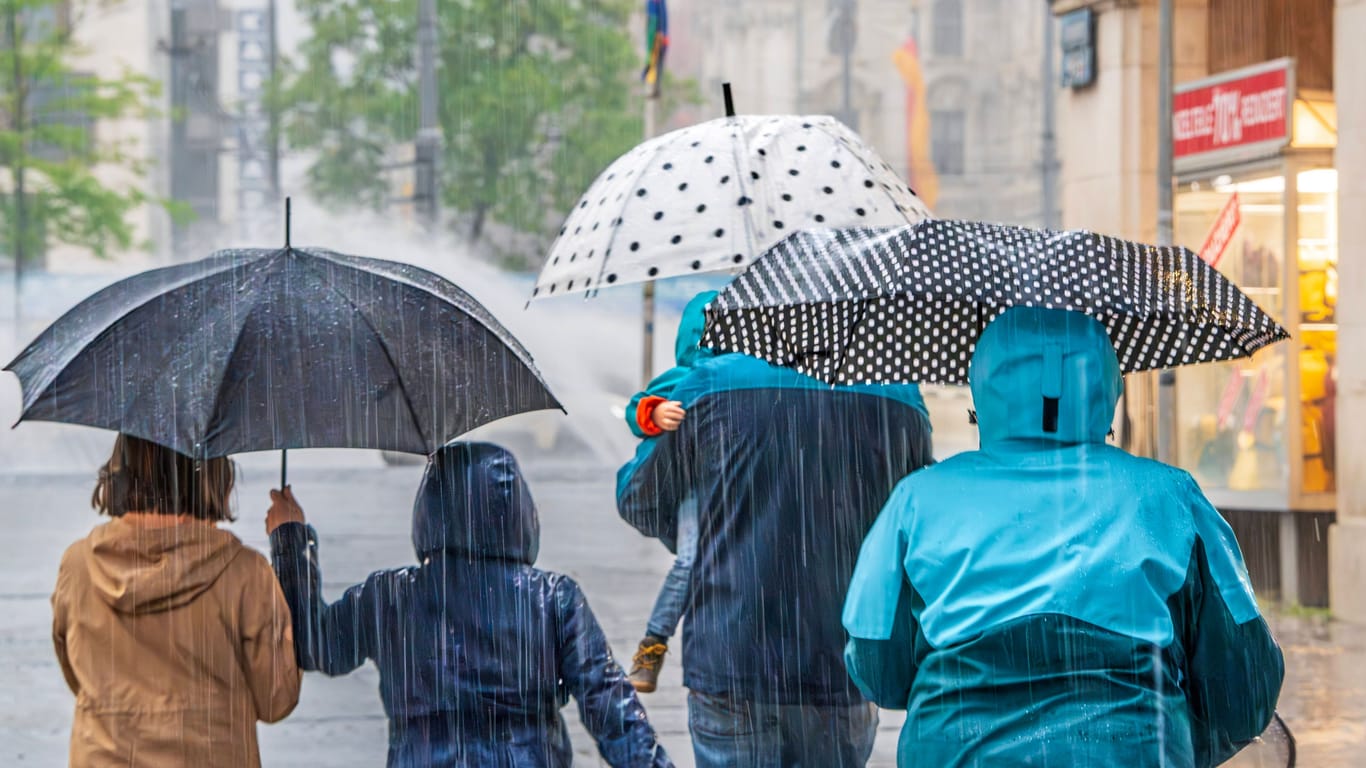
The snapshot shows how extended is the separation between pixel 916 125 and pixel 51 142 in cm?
3148

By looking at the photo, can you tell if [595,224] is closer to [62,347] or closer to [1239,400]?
[62,347]

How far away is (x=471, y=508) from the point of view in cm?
379

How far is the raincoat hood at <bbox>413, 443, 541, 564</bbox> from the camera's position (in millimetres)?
3783

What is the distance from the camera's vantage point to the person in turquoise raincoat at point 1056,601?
2.90 meters

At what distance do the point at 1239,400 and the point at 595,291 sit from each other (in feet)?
33.2

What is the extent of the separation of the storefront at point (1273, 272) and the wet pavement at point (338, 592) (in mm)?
1577

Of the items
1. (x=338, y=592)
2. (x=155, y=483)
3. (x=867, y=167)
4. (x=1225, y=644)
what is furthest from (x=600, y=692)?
(x=338, y=592)

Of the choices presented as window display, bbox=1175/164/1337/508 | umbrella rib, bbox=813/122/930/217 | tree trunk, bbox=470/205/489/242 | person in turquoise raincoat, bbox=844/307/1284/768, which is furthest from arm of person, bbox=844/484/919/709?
tree trunk, bbox=470/205/489/242

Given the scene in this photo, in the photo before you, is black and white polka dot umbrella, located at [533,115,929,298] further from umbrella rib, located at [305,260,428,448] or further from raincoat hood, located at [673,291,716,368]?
umbrella rib, located at [305,260,428,448]

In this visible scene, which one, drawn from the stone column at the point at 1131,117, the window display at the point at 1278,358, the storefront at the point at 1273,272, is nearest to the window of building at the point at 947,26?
the stone column at the point at 1131,117

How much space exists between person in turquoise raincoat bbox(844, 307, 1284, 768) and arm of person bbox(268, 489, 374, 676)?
3.97 ft

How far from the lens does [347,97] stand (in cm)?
3944

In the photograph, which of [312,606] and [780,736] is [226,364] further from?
[780,736]

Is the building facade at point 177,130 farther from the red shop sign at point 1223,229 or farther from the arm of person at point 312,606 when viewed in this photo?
the arm of person at point 312,606
